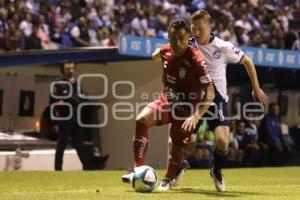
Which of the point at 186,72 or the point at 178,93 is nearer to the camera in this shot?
the point at 186,72

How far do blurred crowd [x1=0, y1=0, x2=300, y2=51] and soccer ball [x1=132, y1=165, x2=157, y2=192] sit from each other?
10.4 metres

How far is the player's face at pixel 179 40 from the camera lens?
29.5 ft

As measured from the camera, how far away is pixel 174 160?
32.0 feet

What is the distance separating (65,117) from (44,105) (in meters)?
3.42

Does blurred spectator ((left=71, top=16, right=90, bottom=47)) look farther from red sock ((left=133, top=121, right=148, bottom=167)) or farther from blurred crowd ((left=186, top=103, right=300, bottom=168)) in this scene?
red sock ((left=133, top=121, right=148, bottom=167))

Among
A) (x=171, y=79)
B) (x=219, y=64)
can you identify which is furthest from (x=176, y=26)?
(x=219, y=64)

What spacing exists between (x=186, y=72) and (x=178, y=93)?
30cm

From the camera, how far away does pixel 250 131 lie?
2033cm

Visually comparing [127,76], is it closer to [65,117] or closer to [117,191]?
[65,117]

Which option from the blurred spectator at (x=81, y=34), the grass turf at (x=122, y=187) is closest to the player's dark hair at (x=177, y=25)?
the grass turf at (x=122, y=187)

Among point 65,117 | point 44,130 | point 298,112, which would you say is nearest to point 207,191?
point 65,117

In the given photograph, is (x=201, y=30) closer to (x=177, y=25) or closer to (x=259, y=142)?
(x=177, y=25)

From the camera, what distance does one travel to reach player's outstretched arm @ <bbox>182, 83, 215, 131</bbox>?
8773 mm

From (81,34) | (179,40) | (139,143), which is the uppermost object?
(179,40)
